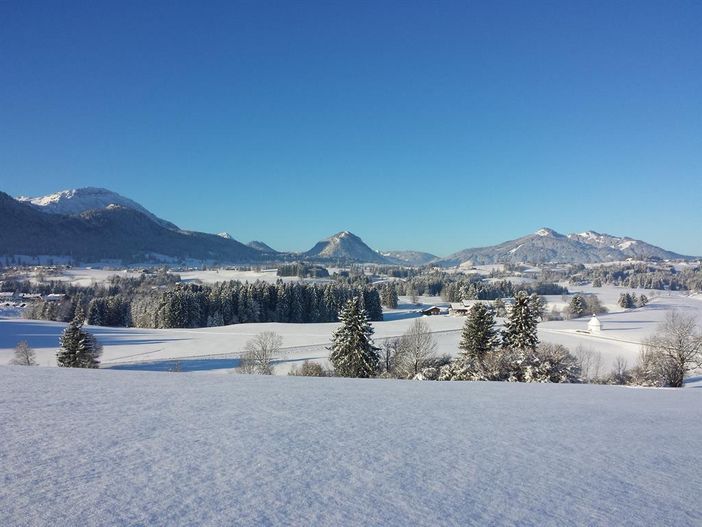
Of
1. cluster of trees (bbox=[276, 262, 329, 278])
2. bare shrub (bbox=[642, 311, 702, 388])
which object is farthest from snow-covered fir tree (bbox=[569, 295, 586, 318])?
cluster of trees (bbox=[276, 262, 329, 278])

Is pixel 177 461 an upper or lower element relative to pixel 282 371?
upper

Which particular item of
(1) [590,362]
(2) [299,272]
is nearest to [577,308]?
(1) [590,362]

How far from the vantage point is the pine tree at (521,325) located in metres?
30.8

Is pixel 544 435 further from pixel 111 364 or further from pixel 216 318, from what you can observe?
pixel 216 318

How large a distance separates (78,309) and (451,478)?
94773 mm

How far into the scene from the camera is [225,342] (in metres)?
54.7

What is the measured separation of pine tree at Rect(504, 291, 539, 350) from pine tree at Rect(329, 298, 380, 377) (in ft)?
35.6

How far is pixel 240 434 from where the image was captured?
17.9 ft

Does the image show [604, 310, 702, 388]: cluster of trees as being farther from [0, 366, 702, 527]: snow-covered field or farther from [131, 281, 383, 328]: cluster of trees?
[131, 281, 383, 328]: cluster of trees

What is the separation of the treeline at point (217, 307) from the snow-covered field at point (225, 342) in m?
11.4

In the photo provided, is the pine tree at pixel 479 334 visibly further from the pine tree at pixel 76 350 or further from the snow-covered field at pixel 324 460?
the pine tree at pixel 76 350

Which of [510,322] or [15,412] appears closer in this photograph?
[15,412]

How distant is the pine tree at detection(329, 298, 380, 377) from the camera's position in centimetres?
3050

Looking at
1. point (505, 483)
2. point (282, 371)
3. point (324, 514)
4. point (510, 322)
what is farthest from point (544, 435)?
point (282, 371)
